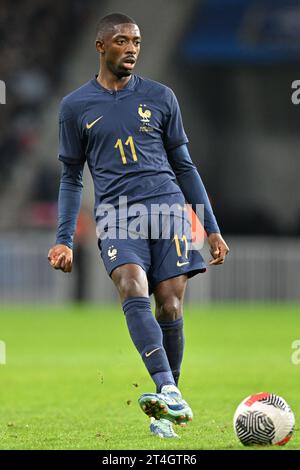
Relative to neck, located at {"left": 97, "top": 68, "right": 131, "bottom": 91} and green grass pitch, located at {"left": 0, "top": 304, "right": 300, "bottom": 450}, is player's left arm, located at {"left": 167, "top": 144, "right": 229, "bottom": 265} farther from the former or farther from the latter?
green grass pitch, located at {"left": 0, "top": 304, "right": 300, "bottom": 450}

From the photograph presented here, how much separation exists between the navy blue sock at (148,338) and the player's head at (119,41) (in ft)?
4.55

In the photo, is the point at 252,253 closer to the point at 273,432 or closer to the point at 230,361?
the point at 230,361

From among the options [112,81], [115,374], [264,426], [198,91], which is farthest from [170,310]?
[198,91]

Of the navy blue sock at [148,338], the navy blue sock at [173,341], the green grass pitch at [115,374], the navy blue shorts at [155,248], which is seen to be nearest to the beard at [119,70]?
the navy blue shorts at [155,248]

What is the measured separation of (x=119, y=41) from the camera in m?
7.49

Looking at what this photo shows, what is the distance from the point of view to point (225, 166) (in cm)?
2748

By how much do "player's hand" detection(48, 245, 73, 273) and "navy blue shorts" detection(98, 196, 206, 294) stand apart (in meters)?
0.20

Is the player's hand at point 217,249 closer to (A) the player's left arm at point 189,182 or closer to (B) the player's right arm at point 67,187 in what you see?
(A) the player's left arm at point 189,182

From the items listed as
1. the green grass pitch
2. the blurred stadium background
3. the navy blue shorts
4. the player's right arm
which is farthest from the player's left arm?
the blurred stadium background

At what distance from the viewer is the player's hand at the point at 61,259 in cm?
754

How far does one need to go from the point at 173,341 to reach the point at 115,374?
170 inches

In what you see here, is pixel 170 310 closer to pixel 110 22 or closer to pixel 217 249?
pixel 217 249
